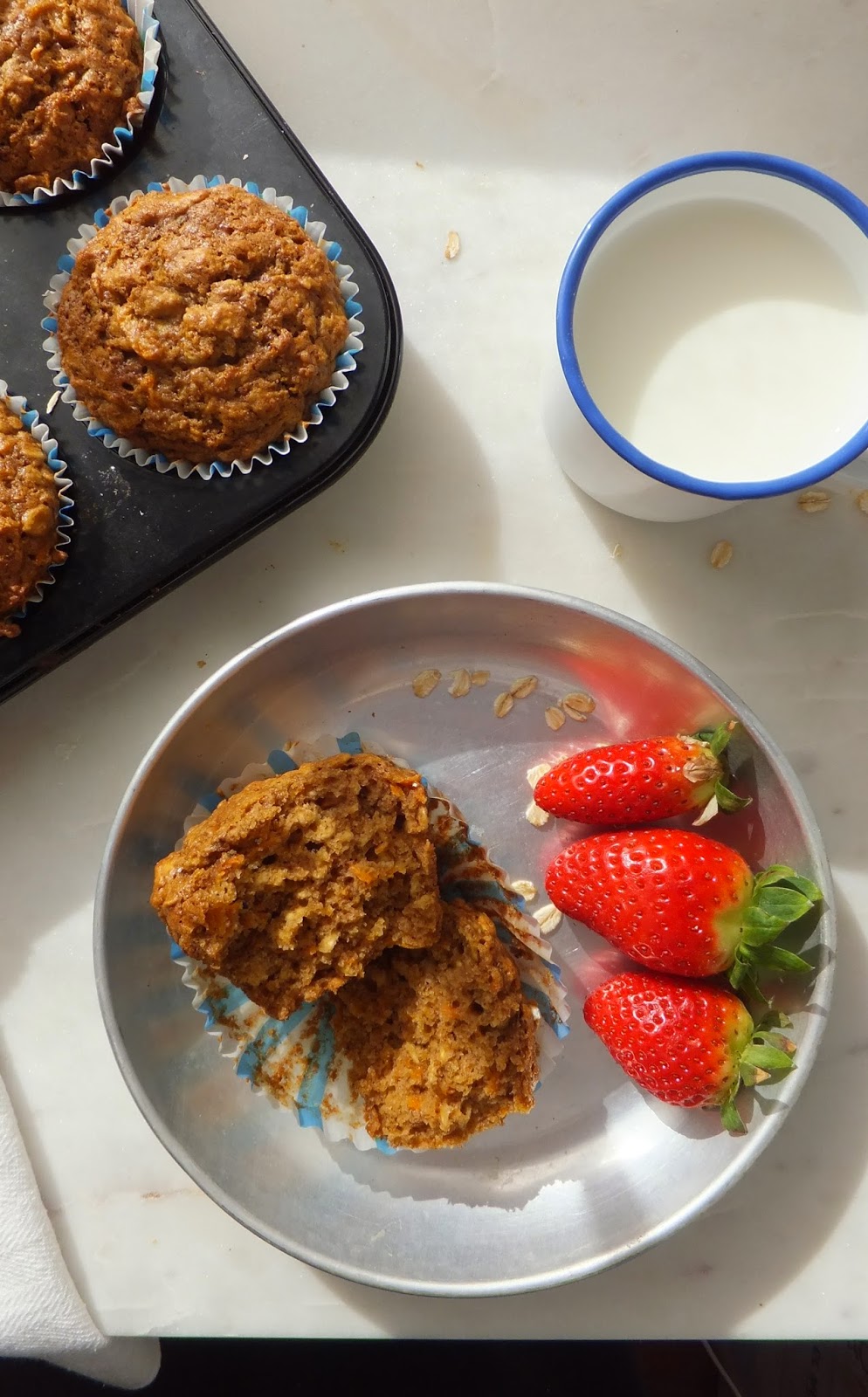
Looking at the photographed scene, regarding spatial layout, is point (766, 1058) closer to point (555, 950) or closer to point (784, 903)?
point (784, 903)

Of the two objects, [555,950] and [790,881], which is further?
[555,950]

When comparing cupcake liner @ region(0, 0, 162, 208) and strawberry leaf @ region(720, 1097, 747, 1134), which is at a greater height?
cupcake liner @ region(0, 0, 162, 208)

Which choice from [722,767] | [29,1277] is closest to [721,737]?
[722,767]

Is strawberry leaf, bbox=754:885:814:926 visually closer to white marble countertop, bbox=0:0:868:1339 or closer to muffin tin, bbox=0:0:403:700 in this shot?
white marble countertop, bbox=0:0:868:1339

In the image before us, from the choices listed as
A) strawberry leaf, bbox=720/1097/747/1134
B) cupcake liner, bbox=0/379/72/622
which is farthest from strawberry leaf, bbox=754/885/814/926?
cupcake liner, bbox=0/379/72/622

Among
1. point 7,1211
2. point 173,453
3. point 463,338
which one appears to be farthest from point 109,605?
point 7,1211

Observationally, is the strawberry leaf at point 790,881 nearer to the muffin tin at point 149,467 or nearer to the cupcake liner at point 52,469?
the muffin tin at point 149,467
